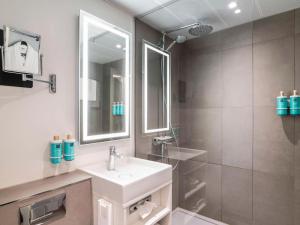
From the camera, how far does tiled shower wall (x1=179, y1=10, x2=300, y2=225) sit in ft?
5.67

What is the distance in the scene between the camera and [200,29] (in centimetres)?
195

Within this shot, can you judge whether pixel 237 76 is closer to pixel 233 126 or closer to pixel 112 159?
pixel 233 126

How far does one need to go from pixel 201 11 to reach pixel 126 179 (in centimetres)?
171

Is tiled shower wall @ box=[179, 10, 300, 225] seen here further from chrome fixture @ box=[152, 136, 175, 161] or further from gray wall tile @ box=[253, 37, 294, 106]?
chrome fixture @ box=[152, 136, 175, 161]

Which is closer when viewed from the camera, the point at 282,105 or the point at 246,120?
the point at 282,105

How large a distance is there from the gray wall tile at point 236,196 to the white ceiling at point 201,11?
1.58 meters

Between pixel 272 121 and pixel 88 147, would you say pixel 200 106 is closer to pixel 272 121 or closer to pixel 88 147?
pixel 272 121

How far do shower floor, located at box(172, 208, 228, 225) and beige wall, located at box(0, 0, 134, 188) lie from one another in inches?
46.9

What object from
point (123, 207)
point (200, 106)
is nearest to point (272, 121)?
point (200, 106)

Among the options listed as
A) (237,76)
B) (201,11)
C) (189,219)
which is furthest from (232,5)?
(189,219)

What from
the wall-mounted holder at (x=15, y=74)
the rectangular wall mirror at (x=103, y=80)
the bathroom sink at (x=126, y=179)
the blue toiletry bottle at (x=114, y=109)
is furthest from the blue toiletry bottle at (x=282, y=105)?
the wall-mounted holder at (x=15, y=74)

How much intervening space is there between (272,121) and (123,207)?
63.5 inches

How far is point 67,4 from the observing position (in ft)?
4.48

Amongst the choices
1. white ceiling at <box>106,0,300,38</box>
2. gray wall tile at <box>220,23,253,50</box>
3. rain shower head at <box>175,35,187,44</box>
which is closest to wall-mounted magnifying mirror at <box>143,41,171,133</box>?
rain shower head at <box>175,35,187,44</box>
